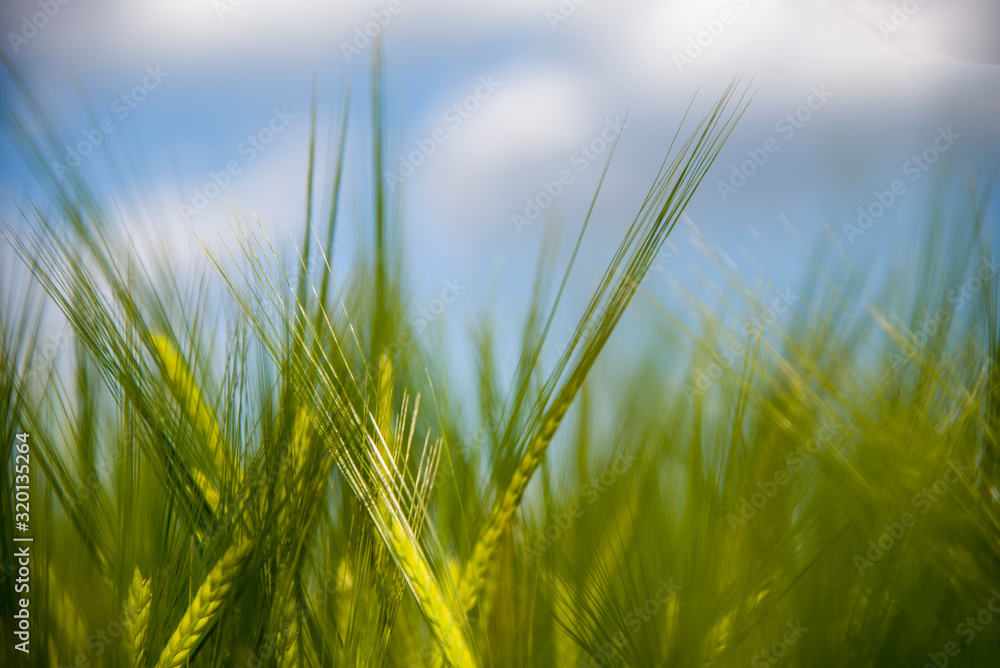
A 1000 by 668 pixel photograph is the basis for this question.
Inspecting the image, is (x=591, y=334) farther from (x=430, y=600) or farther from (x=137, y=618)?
(x=137, y=618)

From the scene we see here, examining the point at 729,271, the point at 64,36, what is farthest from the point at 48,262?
the point at 729,271

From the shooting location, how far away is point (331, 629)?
0.60 m

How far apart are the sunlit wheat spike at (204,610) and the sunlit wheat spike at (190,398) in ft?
0.24

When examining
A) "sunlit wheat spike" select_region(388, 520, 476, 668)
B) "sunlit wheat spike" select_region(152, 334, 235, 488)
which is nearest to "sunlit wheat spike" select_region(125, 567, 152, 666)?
"sunlit wheat spike" select_region(152, 334, 235, 488)

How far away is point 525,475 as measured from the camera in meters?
0.51

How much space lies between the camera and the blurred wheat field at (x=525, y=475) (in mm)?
528

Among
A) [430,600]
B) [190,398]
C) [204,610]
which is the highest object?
[190,398]

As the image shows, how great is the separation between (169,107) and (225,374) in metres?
0.52

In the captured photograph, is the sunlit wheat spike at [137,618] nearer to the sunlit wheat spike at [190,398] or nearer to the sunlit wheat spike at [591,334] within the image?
the sunlit wheat spike at [190,398]

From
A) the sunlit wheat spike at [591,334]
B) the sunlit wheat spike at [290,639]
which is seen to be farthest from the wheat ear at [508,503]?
the sunlit wheat spike at [290,639]

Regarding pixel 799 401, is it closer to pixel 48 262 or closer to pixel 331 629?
pixel 331 629

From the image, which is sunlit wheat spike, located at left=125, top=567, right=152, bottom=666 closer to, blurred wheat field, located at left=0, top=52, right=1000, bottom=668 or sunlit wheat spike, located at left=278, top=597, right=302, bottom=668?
blurred wheat field, located at left=0, top=52, right=1000, bottom=668

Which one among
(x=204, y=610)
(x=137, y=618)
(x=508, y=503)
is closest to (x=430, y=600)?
(x=508, y=503)

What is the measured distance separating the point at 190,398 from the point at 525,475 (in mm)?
356
